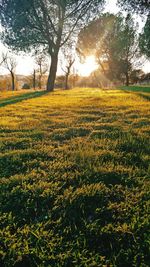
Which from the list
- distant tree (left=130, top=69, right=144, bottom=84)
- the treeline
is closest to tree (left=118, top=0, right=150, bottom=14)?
the treeline

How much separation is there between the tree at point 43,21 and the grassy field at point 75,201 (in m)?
19.1

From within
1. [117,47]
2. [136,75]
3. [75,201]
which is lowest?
[75,201]

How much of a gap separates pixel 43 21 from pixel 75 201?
23.2 m

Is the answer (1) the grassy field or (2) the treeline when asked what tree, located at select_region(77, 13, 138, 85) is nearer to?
(2) the treeline

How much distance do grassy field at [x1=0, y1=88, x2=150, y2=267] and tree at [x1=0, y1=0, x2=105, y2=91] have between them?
19.1 metres

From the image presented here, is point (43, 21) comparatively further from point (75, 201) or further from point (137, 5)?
point (75, 201)

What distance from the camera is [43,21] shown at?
74.2 feet

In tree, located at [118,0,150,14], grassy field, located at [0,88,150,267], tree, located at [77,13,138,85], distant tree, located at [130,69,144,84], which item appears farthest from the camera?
distant tree, located at [130,69,144,84]

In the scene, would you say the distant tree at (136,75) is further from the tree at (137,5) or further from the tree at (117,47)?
the tree at (137,5)

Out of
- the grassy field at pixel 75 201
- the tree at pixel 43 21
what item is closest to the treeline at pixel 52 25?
the tree at pixel 43 21

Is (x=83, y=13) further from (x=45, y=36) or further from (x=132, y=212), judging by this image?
(x=132, y=212)

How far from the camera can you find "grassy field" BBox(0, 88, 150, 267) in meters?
2.22

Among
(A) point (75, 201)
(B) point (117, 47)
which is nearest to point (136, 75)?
(B) point (117, 47)

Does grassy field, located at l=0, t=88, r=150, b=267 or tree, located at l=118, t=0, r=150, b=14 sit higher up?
tree, located at l=118, t=0, r=150, b=14
